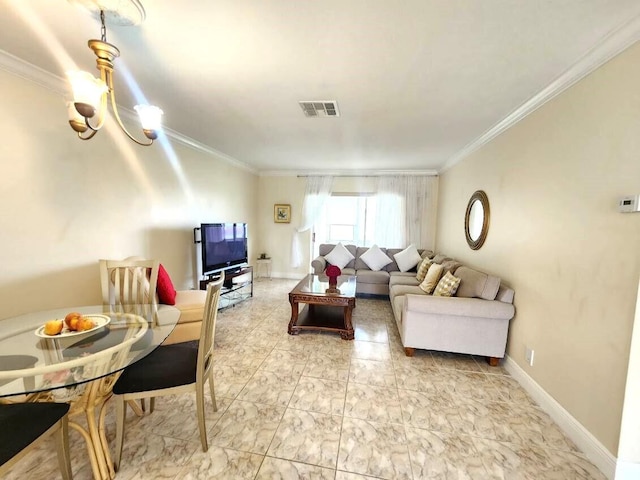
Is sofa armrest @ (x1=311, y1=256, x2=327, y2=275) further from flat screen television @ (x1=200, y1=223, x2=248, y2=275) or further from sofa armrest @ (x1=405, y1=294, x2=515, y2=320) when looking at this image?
sofa armrest @ (x1=405, y1=294, x2=515, y2=320)

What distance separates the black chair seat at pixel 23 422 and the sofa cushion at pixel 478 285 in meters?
3.13

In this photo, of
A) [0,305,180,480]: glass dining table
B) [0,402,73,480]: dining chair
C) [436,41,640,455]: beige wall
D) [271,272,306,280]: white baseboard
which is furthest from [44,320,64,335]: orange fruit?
[271,272,306,280]: white baseboard

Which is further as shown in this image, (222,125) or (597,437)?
(222,125)

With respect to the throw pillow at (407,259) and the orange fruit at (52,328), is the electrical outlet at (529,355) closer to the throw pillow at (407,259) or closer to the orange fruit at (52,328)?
the throw pillow at (407,259)

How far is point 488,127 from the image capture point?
119 inches

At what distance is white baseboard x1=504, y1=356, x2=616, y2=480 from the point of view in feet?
4.96

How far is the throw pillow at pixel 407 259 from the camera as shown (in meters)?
4.95

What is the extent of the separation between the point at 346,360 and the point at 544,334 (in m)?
1.69

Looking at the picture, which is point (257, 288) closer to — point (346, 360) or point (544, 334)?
point (346, 360)

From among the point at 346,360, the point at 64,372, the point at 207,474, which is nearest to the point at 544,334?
the point at 346,360

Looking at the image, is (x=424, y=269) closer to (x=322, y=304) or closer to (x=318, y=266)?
(x=318, y=266)

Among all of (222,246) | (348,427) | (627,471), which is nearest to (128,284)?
(222,246)

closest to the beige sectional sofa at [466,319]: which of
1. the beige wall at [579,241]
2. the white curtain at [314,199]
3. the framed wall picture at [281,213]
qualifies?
the beige wall at [579,241]

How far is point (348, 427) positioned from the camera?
1.81 metres
